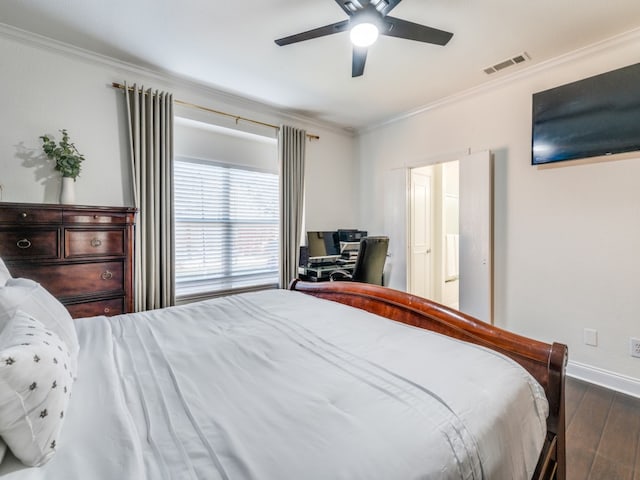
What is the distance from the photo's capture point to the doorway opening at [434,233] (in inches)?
159

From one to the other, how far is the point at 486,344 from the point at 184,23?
2782 mm

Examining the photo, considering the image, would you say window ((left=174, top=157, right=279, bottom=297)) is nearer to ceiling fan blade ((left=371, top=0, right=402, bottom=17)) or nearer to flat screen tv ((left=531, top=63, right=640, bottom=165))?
ceiling fan blade ((left=371, top=0, right=402, bottom=17))

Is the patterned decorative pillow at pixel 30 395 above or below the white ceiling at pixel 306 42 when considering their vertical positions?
below

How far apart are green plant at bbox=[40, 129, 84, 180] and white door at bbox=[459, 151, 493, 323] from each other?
3588 millimetres

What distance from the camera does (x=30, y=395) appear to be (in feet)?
2.04

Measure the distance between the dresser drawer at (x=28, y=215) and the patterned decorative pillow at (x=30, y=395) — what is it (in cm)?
163

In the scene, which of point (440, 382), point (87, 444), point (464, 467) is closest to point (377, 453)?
point (464, 467)

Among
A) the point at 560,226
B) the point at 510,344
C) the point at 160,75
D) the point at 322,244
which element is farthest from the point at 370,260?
the point at 160,75

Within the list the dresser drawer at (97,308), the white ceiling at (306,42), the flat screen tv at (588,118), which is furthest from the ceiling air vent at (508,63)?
the dresser drawer at (97,308)

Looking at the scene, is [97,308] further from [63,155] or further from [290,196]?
[290,196]

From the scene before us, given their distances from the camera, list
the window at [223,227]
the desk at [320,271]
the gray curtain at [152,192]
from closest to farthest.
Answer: the gray curtain at [152,192]
the window at [223,227]
the desk at [320,271]

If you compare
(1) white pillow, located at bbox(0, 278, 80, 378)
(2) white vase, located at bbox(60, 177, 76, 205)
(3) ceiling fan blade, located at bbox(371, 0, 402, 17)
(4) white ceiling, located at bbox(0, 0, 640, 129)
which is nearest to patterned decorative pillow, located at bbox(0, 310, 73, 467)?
(1) white pillow, located at bbox(0, 278, 80, 378)

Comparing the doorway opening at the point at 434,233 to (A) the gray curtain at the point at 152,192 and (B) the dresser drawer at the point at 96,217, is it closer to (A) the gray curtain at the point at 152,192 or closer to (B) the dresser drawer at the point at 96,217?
(A) the gray curtain at the point at 152,192

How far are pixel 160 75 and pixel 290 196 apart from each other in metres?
1.79
